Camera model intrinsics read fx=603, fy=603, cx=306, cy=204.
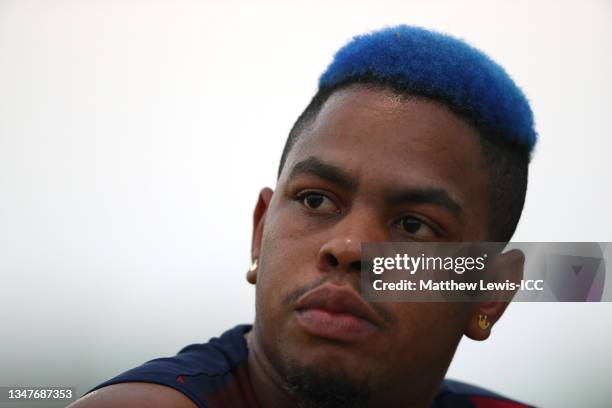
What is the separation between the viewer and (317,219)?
2332 millimetres

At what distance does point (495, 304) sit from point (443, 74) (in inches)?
42.5

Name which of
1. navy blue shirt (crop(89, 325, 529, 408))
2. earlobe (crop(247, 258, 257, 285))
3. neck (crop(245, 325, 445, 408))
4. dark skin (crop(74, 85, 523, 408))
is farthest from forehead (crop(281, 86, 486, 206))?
navy blue shirt (crop(89, 325, 529, 408))

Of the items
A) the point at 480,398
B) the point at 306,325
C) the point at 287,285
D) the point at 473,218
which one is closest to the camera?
the point at 306,325

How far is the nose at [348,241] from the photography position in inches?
81.7

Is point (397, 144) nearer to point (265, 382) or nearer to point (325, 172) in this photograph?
point (325, 172)

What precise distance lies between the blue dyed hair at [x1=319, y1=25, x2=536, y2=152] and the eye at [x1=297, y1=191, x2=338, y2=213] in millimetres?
572

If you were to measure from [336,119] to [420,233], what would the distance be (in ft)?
1.96

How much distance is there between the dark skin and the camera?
2098mm

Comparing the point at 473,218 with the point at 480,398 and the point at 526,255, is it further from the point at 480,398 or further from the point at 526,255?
the point at 480,398

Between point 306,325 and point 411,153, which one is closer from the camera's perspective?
point 306,325

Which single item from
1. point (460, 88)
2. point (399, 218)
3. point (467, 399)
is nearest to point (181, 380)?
point (399, 218)

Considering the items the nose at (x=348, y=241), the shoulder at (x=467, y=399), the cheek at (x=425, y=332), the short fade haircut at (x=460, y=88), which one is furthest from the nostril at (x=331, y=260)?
the shoulder at (x=467, y=399)

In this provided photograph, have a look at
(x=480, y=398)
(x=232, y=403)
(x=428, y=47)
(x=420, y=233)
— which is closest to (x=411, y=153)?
(x=420, y=233)

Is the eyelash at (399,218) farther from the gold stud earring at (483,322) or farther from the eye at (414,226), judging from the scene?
the gold stud earring at (483,322)
